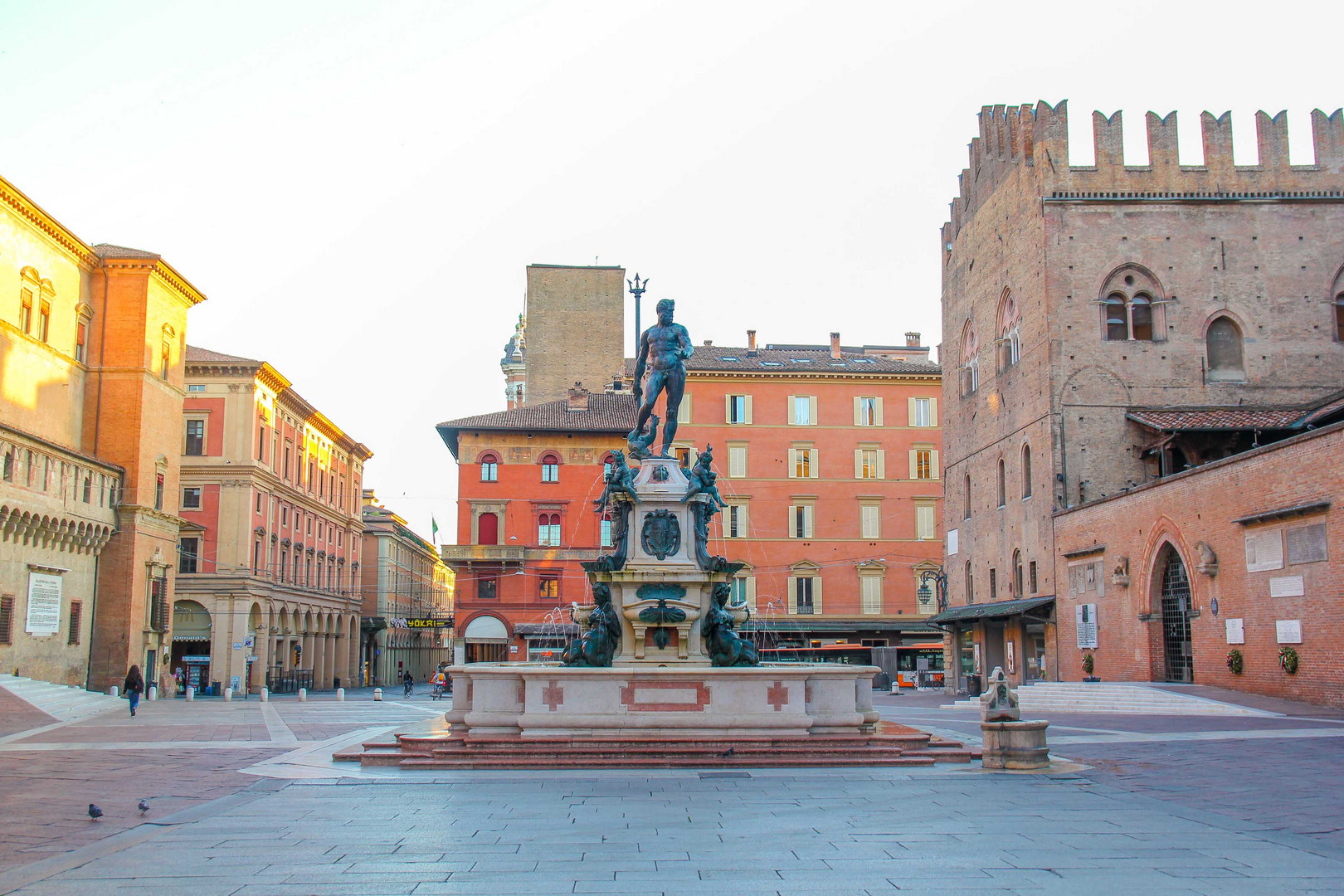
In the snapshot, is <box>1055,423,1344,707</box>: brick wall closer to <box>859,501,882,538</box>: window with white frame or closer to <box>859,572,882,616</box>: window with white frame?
<box>859,572,882,616</box>: window with white frame

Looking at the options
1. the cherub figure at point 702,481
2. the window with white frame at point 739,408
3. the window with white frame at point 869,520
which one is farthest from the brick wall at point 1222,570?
the window with white frame at point 739,408

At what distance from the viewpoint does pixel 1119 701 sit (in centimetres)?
2894

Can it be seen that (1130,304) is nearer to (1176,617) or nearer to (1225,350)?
(1225,350)

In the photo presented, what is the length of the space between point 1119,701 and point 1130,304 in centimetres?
1514

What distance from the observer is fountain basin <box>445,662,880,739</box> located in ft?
48.9

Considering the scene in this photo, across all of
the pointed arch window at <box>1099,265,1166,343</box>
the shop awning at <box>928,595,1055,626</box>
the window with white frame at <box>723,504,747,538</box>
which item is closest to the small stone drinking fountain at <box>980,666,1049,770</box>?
the shop awning at <box>928,595,1055,626</box>

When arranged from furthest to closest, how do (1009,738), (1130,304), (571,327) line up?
(571,327) < (1130,304) < (1009,738)

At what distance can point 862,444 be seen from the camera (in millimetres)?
61156

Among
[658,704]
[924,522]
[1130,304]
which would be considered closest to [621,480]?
[658,704]

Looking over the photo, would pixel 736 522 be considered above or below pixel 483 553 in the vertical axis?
above

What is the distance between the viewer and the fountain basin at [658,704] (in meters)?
14.9

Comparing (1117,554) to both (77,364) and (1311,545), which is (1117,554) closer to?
(1311,545)

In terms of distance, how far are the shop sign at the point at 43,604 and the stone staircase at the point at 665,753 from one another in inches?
1096

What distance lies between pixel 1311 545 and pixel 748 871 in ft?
71.7
